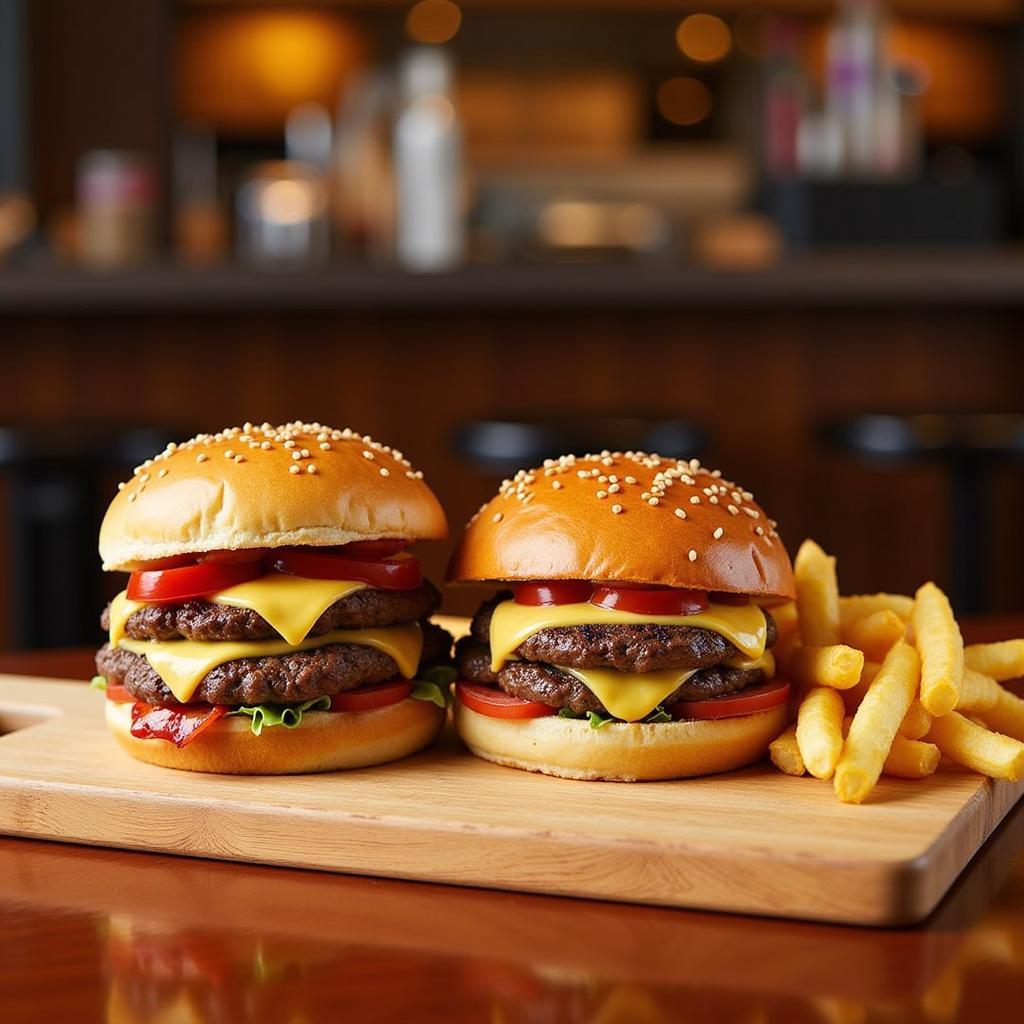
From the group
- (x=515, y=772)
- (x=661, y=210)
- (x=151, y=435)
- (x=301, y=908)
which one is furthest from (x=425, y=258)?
(x=661, y=210)

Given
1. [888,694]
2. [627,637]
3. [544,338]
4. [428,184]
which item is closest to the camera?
[888,694]

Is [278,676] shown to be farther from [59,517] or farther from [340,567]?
[59,517]

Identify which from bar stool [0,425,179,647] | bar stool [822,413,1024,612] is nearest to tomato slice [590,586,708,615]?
bar stool [0,425,179,647]

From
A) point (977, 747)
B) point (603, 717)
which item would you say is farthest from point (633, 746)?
point (977, 747)

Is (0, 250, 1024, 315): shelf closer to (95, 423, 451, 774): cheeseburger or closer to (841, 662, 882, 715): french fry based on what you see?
(95, 423, 451, 774): cheeseburger

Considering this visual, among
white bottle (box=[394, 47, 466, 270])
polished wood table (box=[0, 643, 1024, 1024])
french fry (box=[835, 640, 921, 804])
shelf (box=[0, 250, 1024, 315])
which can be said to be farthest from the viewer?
white bottle (box=[394, 47, 466, 270])
